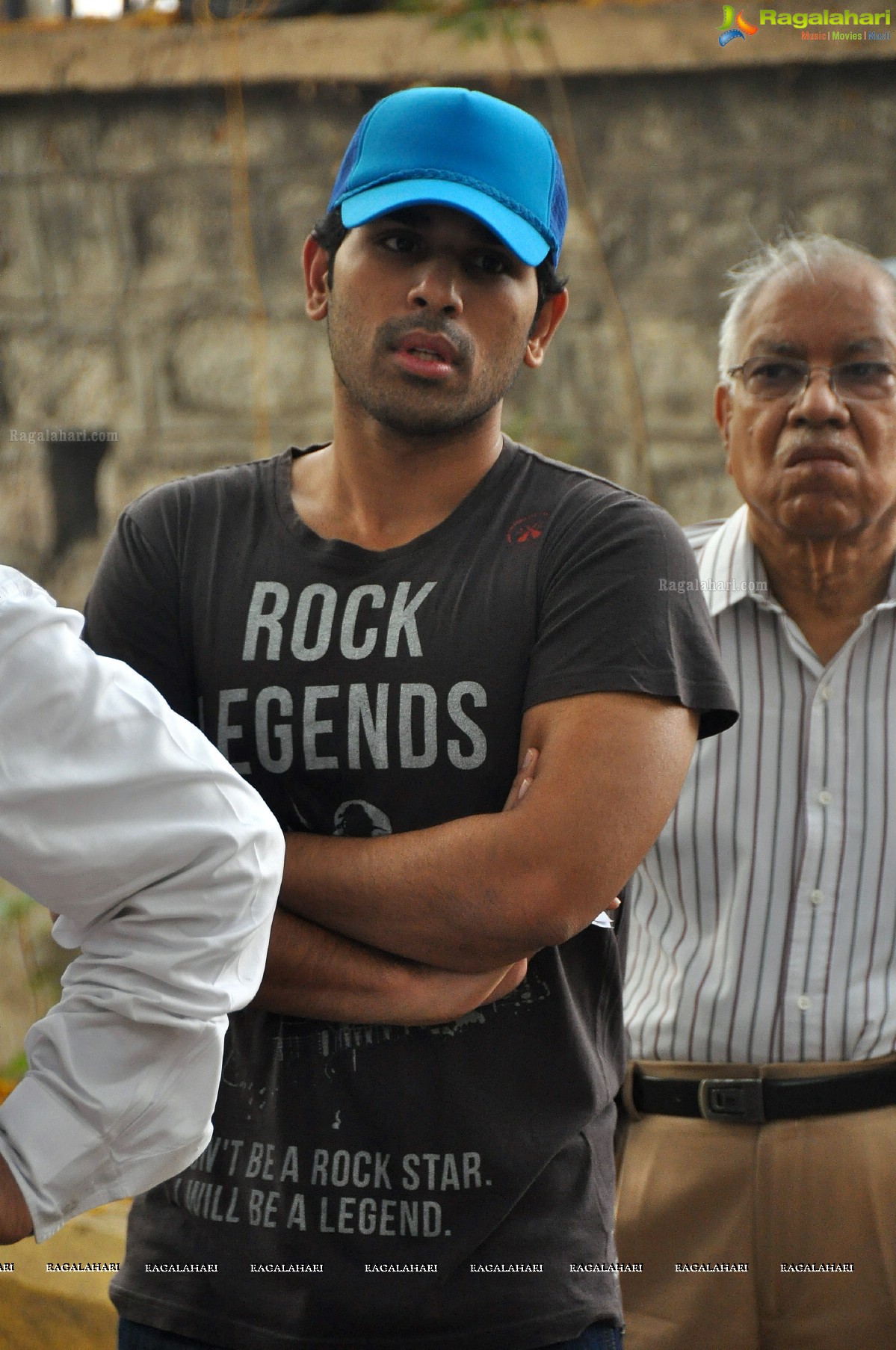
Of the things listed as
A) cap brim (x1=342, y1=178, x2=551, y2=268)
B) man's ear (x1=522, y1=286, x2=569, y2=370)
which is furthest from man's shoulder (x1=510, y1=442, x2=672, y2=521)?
cap brim (x1=342, y1=178, x2=551, y2=268)

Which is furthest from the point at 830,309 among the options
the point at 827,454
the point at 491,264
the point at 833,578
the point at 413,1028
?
the point at 413,1028

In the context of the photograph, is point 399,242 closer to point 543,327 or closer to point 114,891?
point 543,327

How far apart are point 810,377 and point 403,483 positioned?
892 mm

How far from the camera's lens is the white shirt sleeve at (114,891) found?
3.70 feet

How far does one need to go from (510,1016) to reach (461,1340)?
0.33 m

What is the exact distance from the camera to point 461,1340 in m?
1.51

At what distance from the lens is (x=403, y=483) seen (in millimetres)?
1780

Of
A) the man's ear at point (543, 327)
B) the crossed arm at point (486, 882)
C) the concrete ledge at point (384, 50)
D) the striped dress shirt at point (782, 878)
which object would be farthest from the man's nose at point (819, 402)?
the concrete ledge at point (384, 50)

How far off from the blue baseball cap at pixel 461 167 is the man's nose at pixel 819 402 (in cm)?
64

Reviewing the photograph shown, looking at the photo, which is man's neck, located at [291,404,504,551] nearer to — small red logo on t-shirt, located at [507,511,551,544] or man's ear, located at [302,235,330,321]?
small red logo on t-shirt, located at [507,511,551,544]

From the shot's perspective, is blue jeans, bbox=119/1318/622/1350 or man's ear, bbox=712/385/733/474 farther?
man's ear, bbox=712/385/733/474

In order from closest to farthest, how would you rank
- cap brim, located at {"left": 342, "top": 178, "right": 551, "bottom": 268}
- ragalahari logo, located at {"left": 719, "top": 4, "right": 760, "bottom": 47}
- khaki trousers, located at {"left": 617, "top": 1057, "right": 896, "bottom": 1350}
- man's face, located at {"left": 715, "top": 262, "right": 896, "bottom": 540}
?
1. cap brim, located at {"left": 342, "top": 178, "right": 551, "bottom": 268}
2. khaki trousers, located at {"left": 617, "top": 1057, "right": 896, "bottom": 1350}
3. man's face, located at {"left": 715, "top": 262, "right": 896, "bottom": 540}
4. ragalahari logo, located at {"left": 719, "top": 4, "right": 760, "bottom": 47}

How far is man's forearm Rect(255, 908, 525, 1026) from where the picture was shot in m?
1.57

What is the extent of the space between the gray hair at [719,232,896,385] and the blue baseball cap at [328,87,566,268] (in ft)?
2.29
